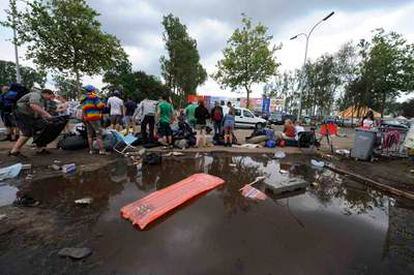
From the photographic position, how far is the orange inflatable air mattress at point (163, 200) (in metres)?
2.95

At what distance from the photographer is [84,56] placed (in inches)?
546

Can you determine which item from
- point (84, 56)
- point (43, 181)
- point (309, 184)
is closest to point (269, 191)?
point (309, 184)

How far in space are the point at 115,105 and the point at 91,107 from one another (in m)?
2.47

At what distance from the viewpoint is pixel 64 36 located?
13.1 m

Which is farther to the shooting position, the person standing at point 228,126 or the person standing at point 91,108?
the person standing at point 228,126

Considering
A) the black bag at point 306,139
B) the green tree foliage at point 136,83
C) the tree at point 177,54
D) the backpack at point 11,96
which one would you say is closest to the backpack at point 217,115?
the black bag at point 306,139

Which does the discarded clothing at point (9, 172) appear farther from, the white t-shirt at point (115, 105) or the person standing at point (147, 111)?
the white t-shirt at point (115, 105)

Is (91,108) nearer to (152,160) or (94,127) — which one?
(94,127)

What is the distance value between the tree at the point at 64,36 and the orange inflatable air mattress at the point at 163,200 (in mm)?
13395

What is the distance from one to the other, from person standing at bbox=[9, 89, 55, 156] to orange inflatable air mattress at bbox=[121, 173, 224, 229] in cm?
380

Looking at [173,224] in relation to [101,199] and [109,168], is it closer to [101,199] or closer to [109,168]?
[101,199]

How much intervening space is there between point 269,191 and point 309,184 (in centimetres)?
124

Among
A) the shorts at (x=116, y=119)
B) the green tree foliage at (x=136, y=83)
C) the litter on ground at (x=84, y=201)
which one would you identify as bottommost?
the litter on ground at (x=84, y=201)

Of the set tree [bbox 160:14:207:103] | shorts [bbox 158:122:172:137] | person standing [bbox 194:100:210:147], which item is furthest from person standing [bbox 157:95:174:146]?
tree [bbox 160:14:207:103]
